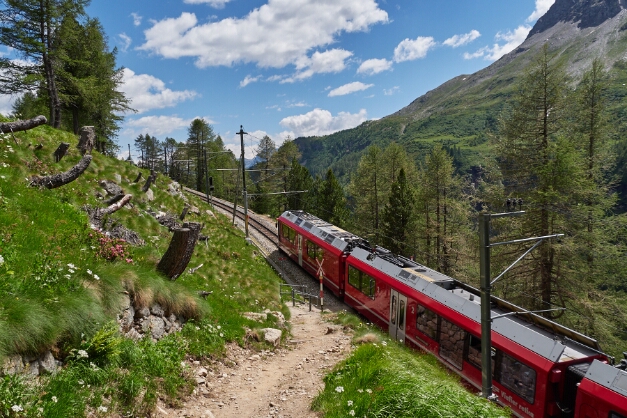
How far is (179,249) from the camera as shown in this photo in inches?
316

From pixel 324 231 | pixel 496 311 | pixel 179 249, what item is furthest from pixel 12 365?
pixel 324 231

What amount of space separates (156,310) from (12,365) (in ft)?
10.5

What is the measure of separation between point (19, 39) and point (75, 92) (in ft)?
19.9

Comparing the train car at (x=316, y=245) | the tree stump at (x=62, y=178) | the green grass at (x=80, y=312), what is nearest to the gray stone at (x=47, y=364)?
the green grass at (x=80, y=312)

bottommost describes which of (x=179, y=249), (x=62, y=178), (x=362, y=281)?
(x=362, y=281)

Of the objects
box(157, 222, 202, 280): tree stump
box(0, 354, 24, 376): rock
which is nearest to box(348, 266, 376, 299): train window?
box(157, 222, 202, 280): tree stump

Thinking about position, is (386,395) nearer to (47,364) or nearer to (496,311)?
(47,364)

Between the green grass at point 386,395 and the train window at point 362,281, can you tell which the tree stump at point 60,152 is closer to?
the green grass at point 386,395

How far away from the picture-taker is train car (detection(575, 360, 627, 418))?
23.2 feet

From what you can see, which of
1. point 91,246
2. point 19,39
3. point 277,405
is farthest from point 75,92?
point 277,405

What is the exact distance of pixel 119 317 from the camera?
6.20 m

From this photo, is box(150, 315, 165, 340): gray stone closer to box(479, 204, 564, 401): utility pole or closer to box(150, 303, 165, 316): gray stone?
box(150, 303, 165, 316): gray stone

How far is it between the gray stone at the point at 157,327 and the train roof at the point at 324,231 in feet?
41.4

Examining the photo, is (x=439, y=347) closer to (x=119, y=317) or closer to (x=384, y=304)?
(x=384, y=304)
